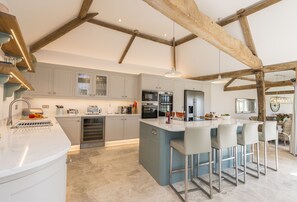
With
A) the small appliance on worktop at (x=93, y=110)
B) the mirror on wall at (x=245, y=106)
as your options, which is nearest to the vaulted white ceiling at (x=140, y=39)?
the small appliance on worktop at (x=93, y=110)

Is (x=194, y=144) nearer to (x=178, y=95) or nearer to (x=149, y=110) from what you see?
(x=149, y=110)

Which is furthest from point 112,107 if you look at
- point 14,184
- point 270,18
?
point 270,18

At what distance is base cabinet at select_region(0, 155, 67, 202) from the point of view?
76 cm

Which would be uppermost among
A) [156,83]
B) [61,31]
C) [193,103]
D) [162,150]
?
[61,31]

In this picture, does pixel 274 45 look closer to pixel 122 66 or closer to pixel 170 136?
pixel 170 136

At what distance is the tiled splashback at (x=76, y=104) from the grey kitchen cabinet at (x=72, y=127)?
1.91ft

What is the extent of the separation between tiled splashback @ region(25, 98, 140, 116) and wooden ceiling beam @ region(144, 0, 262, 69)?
3496 millimetres

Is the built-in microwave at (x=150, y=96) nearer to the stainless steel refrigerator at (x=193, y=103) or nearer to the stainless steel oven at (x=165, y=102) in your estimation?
the stainless steel oven at (x=165, y=102)

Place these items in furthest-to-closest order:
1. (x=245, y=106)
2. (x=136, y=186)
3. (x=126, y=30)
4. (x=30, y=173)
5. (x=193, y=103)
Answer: (x=245, y=106) < (x=193, y=103) < (x=126, y=30) < (x=136, y=186) < (x=30, y=173)

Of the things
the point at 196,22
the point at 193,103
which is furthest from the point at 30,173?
the point at 193,103

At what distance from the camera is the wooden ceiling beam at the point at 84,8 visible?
3042mm

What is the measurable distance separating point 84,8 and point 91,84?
2074 millimetres

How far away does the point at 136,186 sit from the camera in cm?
236

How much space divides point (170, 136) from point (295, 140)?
13.0 feet
